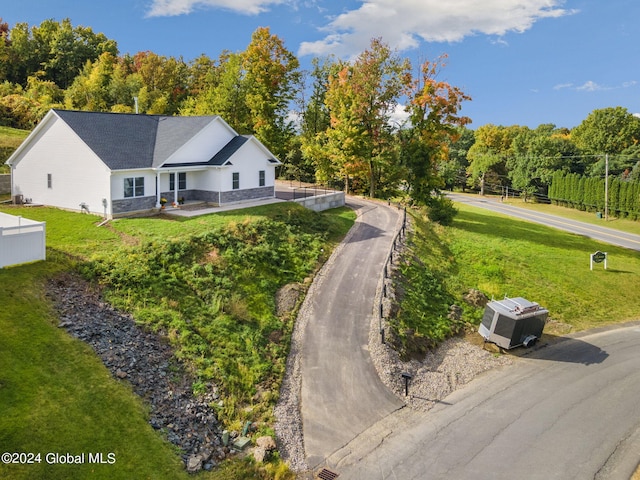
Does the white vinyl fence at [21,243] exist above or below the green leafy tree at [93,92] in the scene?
below

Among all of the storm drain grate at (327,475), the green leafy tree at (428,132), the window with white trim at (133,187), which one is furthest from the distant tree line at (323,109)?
the storm drain grate at (327,475)

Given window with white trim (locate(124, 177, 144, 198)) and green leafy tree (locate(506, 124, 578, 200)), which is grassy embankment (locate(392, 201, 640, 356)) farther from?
green leafy tree (locate(506, 124, 578, 200))

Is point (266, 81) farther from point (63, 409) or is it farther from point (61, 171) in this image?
point (63, 409)

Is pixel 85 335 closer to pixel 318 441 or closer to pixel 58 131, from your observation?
pixel 318 441

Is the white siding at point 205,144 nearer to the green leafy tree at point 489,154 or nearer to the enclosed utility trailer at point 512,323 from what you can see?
the enclosed utility trailer at point 512,323

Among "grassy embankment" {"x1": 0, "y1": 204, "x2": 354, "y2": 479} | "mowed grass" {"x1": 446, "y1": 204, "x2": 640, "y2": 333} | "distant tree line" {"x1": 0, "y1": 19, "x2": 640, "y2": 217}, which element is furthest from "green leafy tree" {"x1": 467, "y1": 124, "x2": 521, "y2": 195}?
"grassy embankment" {"x1": 0, "y1": 204, "x2": 354, "y2": 479}

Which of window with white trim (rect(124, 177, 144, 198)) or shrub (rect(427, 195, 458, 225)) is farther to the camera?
shrub (rect(427, 195, 458, 225))
